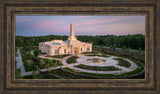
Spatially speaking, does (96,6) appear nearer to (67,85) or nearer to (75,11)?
(75,11)

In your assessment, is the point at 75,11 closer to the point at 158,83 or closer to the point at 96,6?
the point at 96,6

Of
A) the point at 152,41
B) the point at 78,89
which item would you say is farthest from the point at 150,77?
the point at 78,89

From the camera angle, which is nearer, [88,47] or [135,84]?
[135,84]

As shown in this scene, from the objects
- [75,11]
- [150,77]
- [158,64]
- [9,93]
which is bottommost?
[9,93]

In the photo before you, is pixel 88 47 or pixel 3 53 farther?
pixel 88 47

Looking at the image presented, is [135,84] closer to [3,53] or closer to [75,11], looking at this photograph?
[75,11]

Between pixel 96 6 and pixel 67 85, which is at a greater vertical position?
pixel 96 6

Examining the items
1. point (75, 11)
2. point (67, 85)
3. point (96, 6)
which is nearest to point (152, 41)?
point (96, 6)

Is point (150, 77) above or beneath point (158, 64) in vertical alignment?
beneath

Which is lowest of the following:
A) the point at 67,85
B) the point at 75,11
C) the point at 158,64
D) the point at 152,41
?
the point at 67,85
